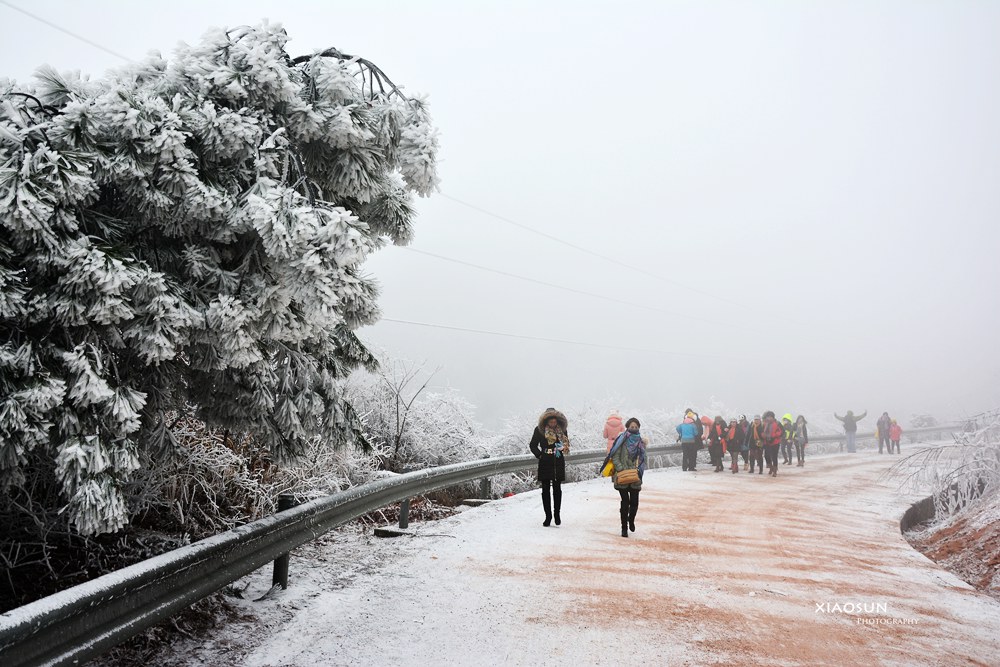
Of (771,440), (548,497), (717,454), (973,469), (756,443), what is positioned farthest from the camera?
(717,454)

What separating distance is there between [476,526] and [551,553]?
1758mm

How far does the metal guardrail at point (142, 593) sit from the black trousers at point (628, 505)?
4.23 meters

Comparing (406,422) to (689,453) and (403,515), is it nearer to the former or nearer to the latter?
(403,515)

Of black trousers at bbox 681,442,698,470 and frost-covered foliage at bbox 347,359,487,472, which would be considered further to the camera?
black trousers at bbox 681,442,698,470

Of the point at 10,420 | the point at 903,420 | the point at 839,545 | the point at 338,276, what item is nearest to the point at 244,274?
the point at 338,276

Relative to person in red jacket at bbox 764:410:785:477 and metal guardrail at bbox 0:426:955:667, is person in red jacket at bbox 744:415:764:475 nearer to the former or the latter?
person in red jacket at bbox 764:410:785:477

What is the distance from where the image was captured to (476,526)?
29.2ft

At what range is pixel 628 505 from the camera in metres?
9.02

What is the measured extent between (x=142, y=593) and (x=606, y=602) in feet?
12.0

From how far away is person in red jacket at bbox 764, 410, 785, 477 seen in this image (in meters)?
19.7

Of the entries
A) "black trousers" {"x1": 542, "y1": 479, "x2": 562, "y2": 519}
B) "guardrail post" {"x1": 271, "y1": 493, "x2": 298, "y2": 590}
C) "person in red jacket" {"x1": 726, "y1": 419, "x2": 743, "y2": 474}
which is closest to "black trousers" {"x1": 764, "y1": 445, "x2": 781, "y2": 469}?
"person in red jacket" {"x1": 726, "y1": 419, "x2": 743, "y2": 474}

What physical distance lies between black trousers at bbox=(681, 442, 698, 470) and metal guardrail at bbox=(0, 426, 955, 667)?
55.4 feet

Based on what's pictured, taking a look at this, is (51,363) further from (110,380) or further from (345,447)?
(345,447)

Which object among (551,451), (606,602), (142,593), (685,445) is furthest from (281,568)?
(685,445)
